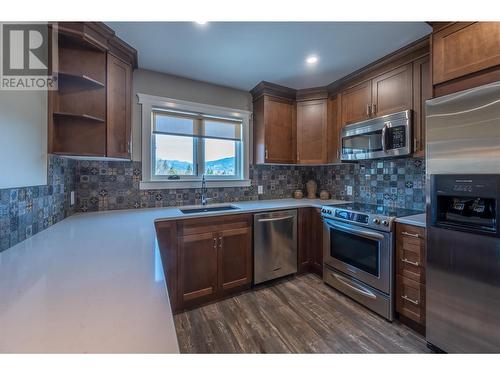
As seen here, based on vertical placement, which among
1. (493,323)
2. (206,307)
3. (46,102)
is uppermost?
(46,102)

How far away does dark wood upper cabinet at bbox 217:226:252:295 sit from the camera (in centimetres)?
217

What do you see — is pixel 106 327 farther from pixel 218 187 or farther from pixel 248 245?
pixel 218 187

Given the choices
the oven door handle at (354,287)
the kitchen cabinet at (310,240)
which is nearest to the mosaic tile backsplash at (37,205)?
the kitchen cabinet at (310,240)

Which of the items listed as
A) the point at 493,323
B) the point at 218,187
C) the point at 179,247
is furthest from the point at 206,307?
the point at 493,323

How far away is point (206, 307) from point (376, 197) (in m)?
2.28

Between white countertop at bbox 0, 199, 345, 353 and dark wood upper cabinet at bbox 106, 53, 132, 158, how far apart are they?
915 mm

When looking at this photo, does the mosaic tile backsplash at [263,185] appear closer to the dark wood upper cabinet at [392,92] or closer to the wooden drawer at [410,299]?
the dark wood upper cabinet at [392,92]

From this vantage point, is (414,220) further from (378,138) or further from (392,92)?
(392,92)

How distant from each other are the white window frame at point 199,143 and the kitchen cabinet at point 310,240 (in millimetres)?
904

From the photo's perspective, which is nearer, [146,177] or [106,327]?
[106,327]

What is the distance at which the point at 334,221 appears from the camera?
231 cm

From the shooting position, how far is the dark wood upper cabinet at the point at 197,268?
1976mm

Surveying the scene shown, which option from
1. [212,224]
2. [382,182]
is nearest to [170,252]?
[212,224]

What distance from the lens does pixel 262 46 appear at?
74.7 inches
